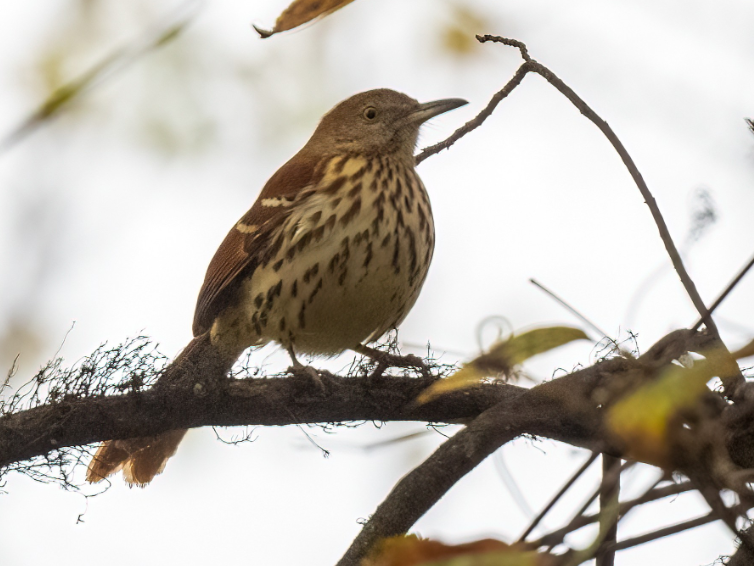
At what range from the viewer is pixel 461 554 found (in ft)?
2.88

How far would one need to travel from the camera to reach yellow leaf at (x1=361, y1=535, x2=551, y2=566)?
0.84 m

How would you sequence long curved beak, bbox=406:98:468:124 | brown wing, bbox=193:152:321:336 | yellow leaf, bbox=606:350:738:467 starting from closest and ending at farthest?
yellow leaf, bbox=606:350:738:467, brown wing, bbox=193:152:321:336, long curved beak, bbox=406:98:468:124

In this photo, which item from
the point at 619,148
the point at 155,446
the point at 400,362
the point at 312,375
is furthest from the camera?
the point at 155,446

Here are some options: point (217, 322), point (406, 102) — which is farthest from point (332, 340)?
point (406, 102)

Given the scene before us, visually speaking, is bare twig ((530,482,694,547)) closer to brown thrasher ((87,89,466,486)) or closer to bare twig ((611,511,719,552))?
bare twig ((611,511,719,552))

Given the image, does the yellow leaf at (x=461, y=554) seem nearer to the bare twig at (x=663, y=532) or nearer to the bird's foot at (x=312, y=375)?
the bare twig at (x=663, y=532)

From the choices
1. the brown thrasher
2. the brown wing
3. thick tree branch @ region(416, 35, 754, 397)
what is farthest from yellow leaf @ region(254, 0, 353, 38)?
the brown wing

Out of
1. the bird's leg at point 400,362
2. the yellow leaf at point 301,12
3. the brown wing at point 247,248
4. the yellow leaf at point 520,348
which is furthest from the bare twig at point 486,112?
the brown wing at point 247,248

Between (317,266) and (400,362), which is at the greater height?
(317,266)

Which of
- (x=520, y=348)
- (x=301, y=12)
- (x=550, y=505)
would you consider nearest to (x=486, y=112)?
(x=301, y=12)

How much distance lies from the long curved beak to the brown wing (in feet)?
1.76

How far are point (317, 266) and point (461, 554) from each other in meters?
2.33

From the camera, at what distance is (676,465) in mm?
1030

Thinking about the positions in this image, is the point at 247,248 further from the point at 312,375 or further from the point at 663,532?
the point at 663,532
